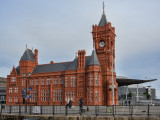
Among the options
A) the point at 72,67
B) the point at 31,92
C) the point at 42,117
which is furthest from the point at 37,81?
the point at 42,117

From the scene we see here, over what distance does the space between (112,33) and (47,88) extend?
2823cm

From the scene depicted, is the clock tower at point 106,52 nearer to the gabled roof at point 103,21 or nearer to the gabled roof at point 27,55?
the gabled roof at point 103,21

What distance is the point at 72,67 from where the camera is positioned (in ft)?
223

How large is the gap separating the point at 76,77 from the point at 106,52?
12024 mm

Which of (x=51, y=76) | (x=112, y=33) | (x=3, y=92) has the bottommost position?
(x=3, y=92)

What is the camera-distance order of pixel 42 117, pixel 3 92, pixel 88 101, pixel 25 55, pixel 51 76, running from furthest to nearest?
1. pixel 3 92
2. pixel 25 55
3. pixel 51 76
4. pixel 88 101
5. pixel 42 117

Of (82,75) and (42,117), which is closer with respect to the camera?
(42,117)

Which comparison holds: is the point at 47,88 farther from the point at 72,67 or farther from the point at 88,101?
the point at 88,101

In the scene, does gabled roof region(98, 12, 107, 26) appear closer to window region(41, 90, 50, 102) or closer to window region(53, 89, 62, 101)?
window region(53, 89, 62, 101)

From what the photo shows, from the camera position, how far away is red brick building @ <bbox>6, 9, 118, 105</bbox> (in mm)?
62469

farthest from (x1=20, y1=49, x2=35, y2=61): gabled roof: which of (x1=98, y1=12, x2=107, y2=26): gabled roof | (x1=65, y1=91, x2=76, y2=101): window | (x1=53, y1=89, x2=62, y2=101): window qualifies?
(x1=98, y1=12, x2=107, y2=26): gabled roof

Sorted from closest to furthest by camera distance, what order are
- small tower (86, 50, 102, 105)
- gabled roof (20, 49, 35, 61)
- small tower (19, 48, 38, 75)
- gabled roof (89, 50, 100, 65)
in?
small tower (86, 50, 102, 105) → gabled roof (89, 50, 100, 65) → small tower (19, 48, 38, 75) → gabled roof (20, 49, 35, 61)

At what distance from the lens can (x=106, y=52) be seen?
220 ft

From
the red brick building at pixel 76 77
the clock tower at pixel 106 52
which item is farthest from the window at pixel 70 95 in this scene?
the clock tower at pixel 106 52
